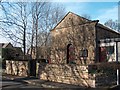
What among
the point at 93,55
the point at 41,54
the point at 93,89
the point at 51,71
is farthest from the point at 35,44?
the point at 93,89

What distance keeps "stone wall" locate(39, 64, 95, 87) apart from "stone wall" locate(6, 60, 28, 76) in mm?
3590

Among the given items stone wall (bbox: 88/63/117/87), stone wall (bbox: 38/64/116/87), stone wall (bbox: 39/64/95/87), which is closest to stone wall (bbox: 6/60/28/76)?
stone wall (bbox: 39/64/95/87)

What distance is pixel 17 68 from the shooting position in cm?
2450

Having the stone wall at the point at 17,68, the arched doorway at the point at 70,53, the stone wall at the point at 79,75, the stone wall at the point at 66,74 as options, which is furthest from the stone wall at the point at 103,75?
the arched doorway at the point at 70,53

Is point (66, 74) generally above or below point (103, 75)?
below

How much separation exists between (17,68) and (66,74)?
340 inches

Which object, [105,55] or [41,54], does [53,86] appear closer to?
[105,55]

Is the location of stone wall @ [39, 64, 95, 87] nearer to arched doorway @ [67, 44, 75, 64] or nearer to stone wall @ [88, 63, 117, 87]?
stone wall @ [88, 63, 117, 87]

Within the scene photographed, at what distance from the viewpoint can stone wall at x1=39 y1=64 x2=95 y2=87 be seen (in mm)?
15789

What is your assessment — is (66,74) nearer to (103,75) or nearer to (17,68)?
(103,75)

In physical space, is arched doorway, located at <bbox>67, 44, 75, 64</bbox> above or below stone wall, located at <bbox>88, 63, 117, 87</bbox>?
above

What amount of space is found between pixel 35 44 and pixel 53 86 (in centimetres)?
2410

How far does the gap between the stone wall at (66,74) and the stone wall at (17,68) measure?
359 centimetres

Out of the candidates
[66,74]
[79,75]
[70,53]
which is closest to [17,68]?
[66,74]
